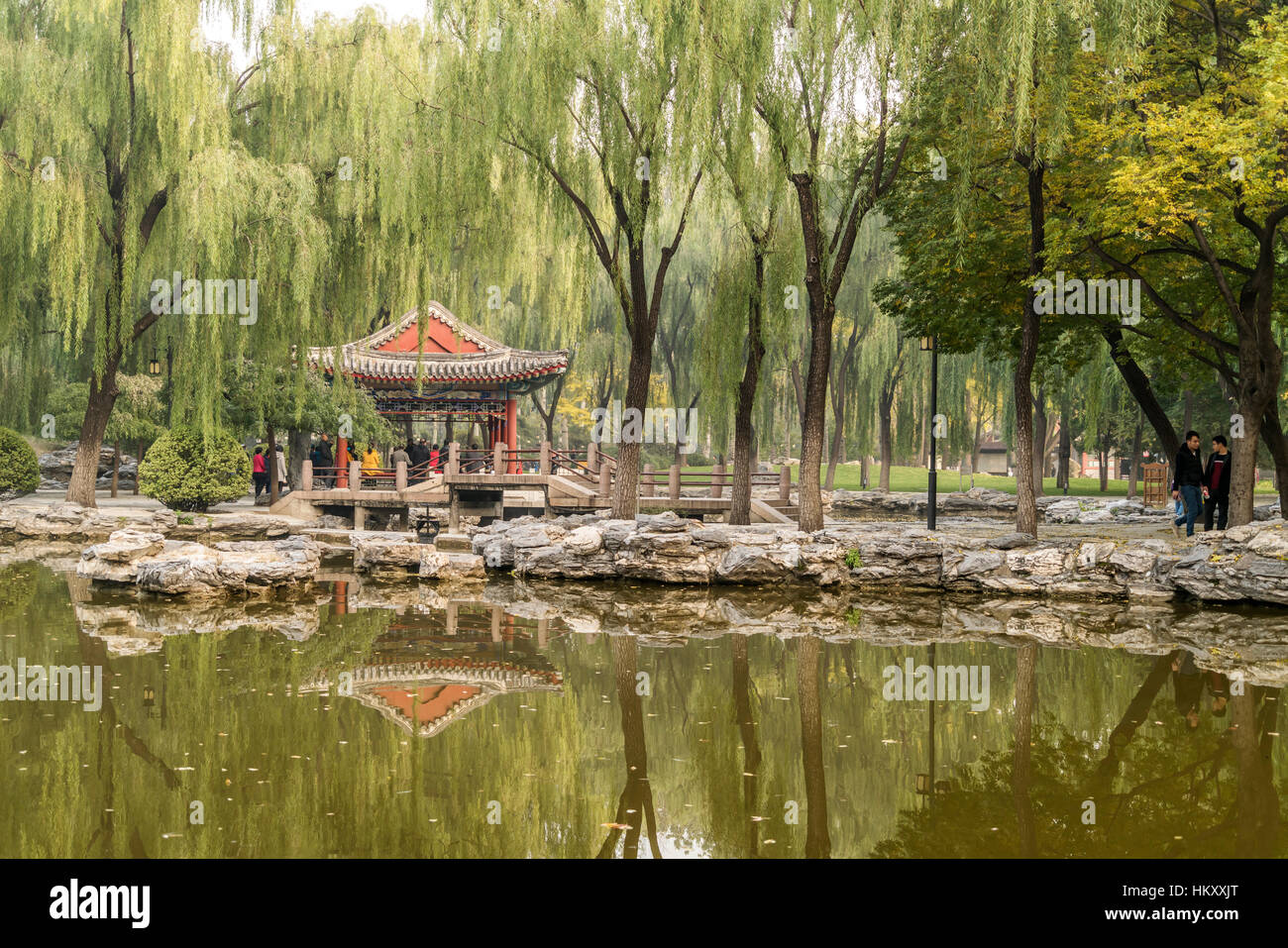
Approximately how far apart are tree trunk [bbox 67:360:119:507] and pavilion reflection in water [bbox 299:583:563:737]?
977 centimetres

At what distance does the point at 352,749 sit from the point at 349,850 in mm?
1371

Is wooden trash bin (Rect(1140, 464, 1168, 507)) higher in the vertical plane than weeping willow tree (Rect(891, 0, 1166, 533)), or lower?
lower

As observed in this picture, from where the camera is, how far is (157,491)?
58.1ft

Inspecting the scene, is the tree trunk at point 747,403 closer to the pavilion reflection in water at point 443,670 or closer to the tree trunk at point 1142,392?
the tree trunk at point 1142,392

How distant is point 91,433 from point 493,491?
284 inches

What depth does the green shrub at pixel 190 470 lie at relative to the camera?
1773 centimetres

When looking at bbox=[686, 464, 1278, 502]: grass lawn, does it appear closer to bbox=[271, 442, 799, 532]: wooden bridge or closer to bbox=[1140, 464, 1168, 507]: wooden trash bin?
bbox=[1140, 464, 1168, 507]: wooden trash bin

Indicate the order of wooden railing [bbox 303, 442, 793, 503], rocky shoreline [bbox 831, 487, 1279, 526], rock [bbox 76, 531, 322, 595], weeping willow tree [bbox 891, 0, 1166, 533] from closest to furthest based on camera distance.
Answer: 1. rock [bbox 76, 531, 322, 595]
2. weeping willow tree [bbox 891, 0, 1166, 533]
3. wooden railing [bbox 303, 442, 793, 503]
4. rocky shoreline [bbox 831, 487, 1279, 526]

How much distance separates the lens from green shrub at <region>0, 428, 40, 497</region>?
18.5 m

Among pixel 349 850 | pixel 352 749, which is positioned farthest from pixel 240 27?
pixel 349 850

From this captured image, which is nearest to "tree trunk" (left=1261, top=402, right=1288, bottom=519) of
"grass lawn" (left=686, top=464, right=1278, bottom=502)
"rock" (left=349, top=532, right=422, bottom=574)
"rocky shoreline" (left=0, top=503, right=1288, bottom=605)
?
"rocky shoreline" (left=0, top=503, right=1288, bottom=605)

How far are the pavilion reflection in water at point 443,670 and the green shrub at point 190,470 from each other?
373 inches

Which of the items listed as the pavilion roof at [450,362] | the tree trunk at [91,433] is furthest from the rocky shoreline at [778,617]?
the pavilion roof at [450,362]

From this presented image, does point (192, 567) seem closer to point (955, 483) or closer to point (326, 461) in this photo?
point (326, 461)
